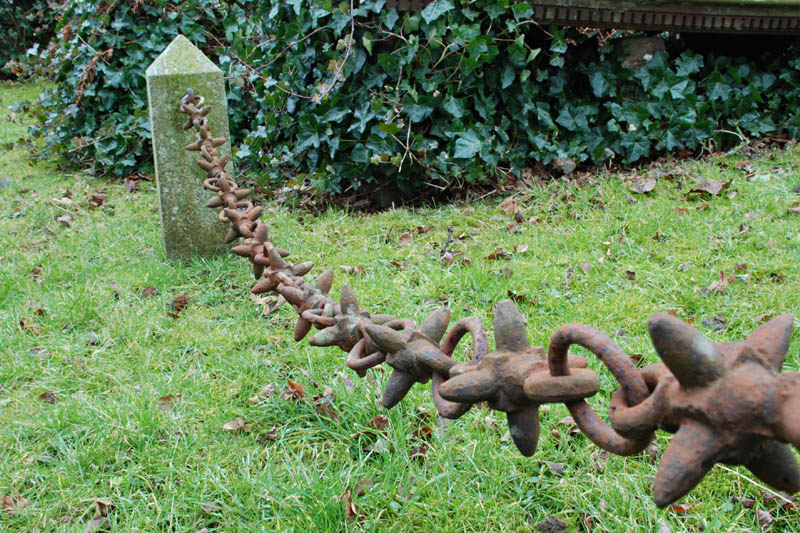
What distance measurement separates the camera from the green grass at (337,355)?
195 centimetres

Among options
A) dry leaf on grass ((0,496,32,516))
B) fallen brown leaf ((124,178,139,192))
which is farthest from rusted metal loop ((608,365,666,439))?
fallen brown leaf ((124,178,139,192))

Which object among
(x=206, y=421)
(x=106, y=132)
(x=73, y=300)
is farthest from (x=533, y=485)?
(x=106, y=132)

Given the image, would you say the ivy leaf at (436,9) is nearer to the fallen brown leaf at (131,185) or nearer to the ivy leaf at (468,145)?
the ivy leaf at (468,145)

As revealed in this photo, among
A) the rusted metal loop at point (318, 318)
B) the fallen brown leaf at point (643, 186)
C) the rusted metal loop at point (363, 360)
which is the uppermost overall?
the rusted metal loop at point (363, 360)

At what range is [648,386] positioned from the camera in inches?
31.6

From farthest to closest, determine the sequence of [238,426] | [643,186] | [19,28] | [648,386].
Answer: [19,28], [643,186], [238,426], [648,386]

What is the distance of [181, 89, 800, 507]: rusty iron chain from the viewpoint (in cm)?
67

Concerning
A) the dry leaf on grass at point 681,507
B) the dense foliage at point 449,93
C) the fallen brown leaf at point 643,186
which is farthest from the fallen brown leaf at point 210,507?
the fallen brown leaf at point 643,186

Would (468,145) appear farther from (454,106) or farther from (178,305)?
(178,305)

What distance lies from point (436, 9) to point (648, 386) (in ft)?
12.5

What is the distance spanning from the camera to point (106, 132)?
5.99 m

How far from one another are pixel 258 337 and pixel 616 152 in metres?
3.21

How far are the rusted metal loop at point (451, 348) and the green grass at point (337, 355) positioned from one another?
37.9 inches

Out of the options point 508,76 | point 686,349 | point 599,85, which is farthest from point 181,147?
point 686,349
